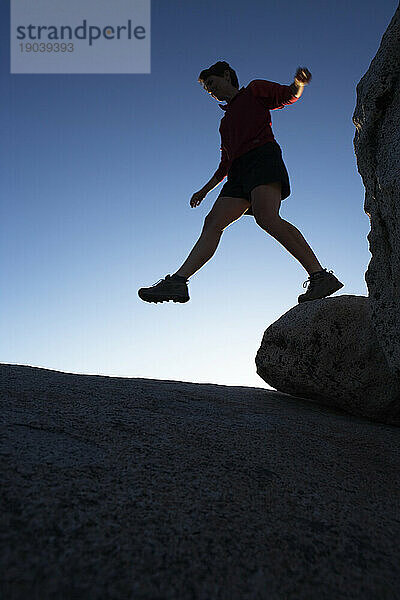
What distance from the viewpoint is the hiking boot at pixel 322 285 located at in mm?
3406

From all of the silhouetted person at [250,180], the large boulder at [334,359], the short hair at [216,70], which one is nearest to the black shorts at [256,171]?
the silhouetted person at [250,180]

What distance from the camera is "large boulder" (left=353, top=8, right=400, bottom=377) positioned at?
2252 mm

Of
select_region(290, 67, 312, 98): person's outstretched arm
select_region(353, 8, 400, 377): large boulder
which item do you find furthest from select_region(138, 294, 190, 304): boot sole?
select_region(290, 67, 312, 98): person's outstretched arm

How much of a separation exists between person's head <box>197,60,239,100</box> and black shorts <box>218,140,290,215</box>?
2.38 ft

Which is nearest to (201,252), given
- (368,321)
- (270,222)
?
(270,222)

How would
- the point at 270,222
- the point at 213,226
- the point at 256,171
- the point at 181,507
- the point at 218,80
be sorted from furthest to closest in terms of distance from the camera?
the point at 218,80
the point at 213,226
the point at 256,171
the point at 270,222
the point at 181,507

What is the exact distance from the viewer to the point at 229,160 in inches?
154

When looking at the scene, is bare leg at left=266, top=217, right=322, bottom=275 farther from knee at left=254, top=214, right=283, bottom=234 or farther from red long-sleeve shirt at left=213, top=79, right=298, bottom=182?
red long-sleeve shirt at left=213, top=79, right=298, bottom=182

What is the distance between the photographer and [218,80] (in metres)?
4.03

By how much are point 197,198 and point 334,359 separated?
2204mm

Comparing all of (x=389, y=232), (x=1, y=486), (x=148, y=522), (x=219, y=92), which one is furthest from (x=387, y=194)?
(x=219, y=92)

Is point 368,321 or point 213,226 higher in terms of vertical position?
point 213,226

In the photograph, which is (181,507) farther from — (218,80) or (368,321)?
(218,80)

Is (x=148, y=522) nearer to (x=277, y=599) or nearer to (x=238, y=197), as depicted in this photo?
(x=277, y=599)
